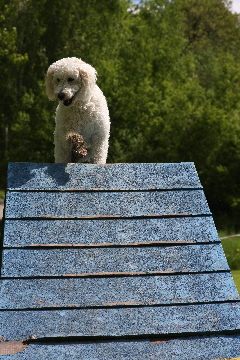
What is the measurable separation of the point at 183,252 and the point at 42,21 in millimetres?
15653

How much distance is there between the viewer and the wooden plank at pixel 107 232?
3.65 m

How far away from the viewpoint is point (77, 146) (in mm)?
4832

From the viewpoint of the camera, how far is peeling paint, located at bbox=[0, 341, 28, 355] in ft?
10.1

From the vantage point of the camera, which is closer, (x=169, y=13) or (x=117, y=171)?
(x=117, y=171)

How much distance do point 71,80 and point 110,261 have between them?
1.96 metres

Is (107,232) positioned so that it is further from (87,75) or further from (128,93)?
(128,93)

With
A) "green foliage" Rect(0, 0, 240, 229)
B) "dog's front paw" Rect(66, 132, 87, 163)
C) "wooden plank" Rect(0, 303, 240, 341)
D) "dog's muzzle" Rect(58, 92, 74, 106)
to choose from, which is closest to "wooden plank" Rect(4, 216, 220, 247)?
"wooden plank" Rect(0, 303, 240, 341)

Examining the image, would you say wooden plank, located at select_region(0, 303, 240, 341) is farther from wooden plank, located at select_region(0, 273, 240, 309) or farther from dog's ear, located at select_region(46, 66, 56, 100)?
dog's ear, located at select_region(46, 66, 56, 100)

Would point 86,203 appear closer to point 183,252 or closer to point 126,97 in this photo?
point 183,252

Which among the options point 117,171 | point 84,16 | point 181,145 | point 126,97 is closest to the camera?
point 117,171

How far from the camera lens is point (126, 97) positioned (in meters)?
16.2

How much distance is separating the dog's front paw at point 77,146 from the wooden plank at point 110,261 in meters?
1.37

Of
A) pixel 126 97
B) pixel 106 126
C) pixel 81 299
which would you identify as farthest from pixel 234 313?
pixel 126 97

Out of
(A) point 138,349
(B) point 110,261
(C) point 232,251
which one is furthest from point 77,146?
(C) point 232,251
